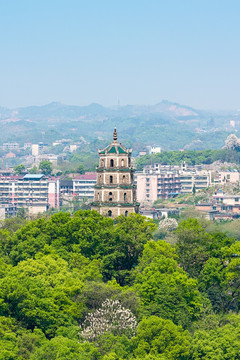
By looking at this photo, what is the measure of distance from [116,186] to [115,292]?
764 inches

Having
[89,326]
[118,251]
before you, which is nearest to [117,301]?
[89,326]

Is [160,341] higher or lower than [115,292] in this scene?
lower

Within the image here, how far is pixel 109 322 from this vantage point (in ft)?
206

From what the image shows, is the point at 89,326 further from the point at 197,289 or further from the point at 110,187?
the point at 110,187

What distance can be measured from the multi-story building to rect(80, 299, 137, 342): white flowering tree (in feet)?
67.0

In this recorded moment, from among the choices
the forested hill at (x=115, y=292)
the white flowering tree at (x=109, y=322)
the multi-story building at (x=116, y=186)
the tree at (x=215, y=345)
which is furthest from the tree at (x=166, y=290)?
the multi-story building at (x=116, y=186)

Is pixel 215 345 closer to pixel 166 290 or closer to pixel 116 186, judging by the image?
pixel 166 290

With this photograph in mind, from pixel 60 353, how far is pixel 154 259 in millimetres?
16259

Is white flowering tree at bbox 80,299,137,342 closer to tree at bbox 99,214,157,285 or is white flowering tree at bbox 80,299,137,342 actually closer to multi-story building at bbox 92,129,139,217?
tree at bbox 99,214,157,285

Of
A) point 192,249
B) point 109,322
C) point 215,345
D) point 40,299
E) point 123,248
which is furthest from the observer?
point 192,249

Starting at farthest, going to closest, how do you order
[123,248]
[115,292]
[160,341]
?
[123,248] < [115,292] < [160,341]

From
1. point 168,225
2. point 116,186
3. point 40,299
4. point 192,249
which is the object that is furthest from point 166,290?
point 168,225

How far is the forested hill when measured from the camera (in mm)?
59406

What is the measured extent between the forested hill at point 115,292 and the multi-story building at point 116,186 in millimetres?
1854
